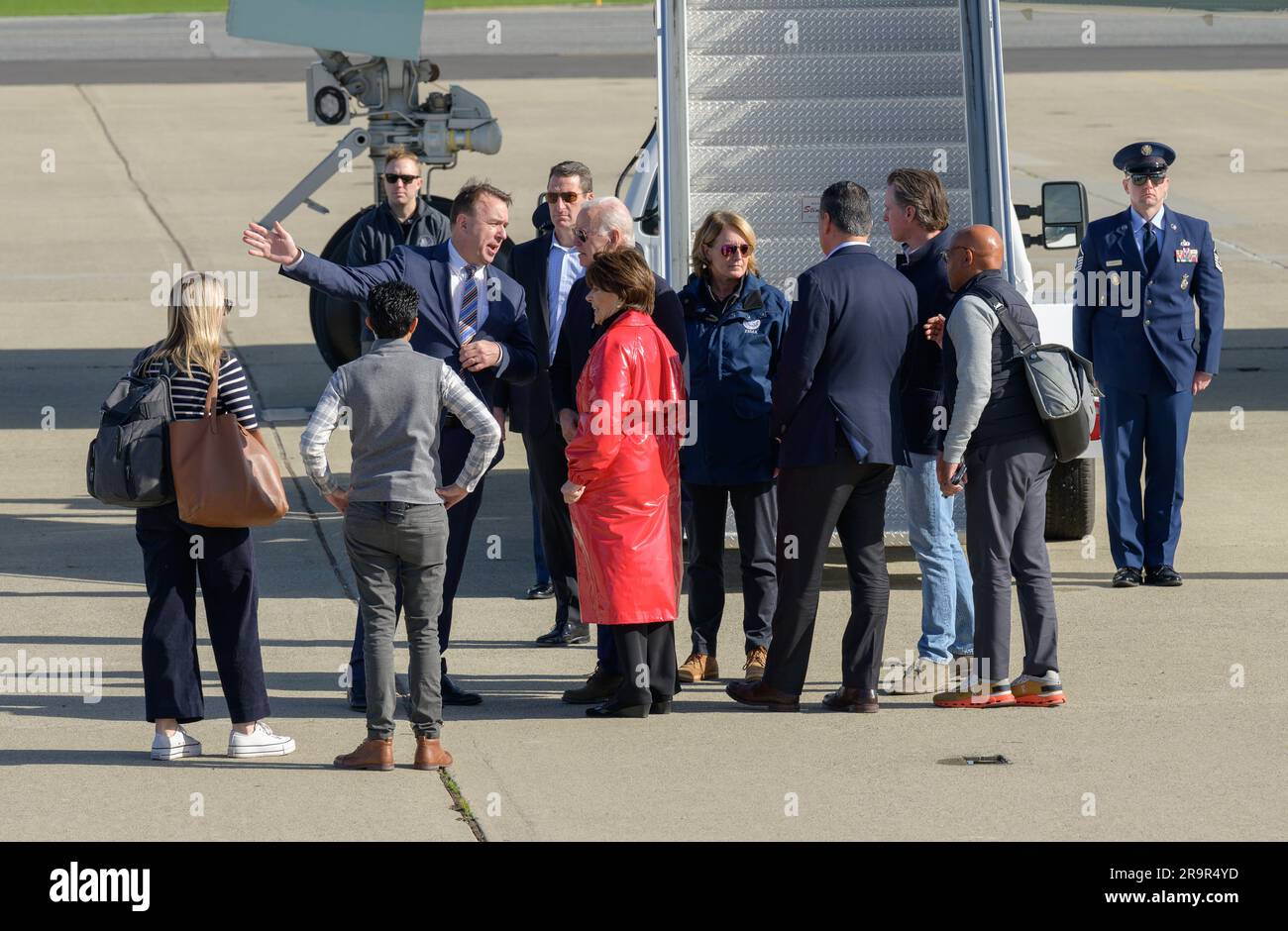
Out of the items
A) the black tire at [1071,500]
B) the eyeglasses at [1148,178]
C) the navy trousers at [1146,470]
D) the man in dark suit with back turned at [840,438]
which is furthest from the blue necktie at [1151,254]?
the man in dark suit with back turned at [840,438]

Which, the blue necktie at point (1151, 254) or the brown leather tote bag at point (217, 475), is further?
the blue necktie at point (1151, 254)

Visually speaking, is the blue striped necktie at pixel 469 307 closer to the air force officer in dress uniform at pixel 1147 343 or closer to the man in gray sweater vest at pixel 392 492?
the man in gray sweater vest at pixel 392 492

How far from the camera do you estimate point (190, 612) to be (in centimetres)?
641

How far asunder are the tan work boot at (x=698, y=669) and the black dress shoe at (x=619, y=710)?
0.47 metres

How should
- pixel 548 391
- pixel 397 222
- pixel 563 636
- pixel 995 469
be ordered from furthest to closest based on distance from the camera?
pixel 397 222 < pixel 563 636 < pixel 548 391 < pixel 995 469

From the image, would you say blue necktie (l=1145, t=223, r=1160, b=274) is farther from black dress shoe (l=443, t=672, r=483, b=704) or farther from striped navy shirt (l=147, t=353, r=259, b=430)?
striped navy shirt (l=147, t=353, r=259, b=430)

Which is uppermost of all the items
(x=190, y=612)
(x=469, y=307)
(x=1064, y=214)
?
(x=1064, y=214)

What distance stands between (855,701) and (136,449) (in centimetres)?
271

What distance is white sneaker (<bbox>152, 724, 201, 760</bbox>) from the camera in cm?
635

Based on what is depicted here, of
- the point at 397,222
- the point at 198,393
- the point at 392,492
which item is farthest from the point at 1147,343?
the point at 198,393

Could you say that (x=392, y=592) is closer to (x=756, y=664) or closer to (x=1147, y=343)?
(x=756, y=664)

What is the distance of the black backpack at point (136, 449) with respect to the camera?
6141 mm

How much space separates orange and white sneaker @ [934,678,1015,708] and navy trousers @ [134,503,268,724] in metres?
2.48

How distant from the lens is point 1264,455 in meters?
10.9
